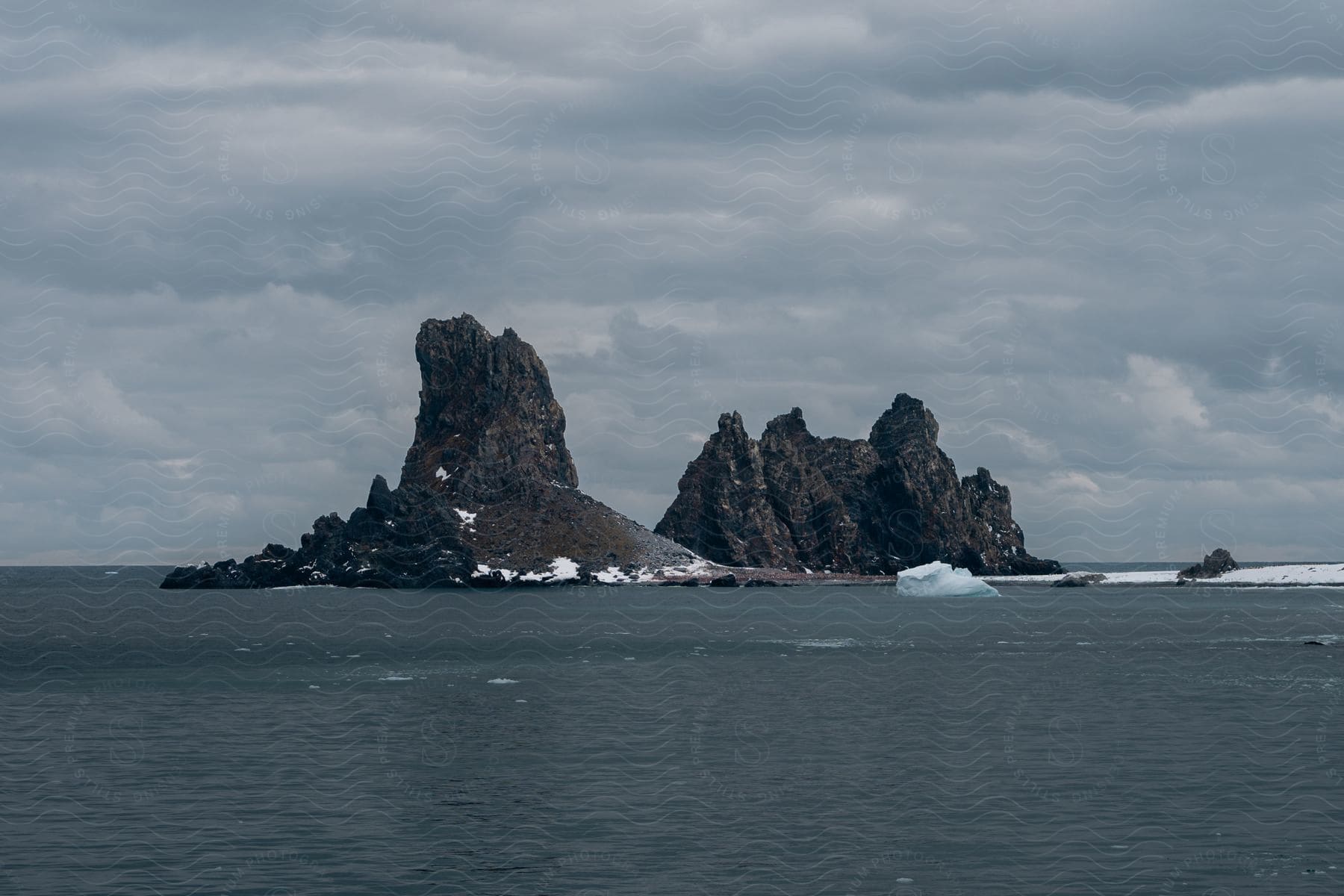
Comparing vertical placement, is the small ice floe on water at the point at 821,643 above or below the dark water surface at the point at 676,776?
above

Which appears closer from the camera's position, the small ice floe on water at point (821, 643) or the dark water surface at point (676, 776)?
the dark water surface at point (676, 776)

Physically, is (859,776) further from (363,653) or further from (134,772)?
(363,653)

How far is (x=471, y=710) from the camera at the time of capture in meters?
82.9

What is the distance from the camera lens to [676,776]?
190ft

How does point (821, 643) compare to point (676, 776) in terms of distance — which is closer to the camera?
point (676, 776)

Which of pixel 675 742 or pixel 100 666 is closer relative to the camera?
pixel 675 742

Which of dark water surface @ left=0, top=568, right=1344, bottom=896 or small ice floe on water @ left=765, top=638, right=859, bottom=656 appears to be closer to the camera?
dark water surface @ left=0, top=568, right=1344, bottom=896

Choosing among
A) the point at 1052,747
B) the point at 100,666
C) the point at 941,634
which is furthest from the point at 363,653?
the point at 1052,747

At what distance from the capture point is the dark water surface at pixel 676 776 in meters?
42.5

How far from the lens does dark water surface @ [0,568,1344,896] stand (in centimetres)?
4253

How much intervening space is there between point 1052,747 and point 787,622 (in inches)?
4619

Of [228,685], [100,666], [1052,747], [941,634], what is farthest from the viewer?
[941,634]

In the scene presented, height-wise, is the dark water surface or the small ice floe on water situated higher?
the small ice floe on water

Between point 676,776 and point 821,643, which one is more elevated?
point 821,643
